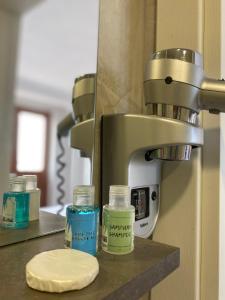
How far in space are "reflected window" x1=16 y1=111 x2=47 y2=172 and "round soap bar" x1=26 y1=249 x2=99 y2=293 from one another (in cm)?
23

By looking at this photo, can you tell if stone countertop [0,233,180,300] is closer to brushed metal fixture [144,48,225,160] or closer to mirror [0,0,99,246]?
mirror [0,0,99,246]

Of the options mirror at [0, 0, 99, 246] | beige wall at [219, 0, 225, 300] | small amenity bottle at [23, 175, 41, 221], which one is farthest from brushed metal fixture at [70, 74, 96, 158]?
beige wall at [219, 0, 225, 300]

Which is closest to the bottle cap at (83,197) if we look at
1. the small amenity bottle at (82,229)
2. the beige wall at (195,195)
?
the small amenity bottle at (82,229)

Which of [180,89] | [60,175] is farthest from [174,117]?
[60,175]

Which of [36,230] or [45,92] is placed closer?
[36,230]

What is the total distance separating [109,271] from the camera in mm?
312

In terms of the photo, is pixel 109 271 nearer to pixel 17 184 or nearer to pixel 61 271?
pixel 61 271

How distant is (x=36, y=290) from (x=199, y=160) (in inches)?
15.4

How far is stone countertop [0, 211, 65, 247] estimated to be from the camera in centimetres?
42

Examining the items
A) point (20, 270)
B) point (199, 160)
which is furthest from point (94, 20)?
point (20, 270)

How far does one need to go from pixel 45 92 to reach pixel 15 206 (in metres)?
0.24

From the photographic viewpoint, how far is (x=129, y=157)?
496mm

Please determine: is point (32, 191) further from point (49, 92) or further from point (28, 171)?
point (49, 92)

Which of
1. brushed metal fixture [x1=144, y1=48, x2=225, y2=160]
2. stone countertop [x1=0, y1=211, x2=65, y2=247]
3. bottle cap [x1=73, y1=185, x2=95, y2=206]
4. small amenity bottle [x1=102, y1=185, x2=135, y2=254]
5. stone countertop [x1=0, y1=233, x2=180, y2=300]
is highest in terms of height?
brushed metal fixture [x1=144, y1=48, x2=225, y2=160]
